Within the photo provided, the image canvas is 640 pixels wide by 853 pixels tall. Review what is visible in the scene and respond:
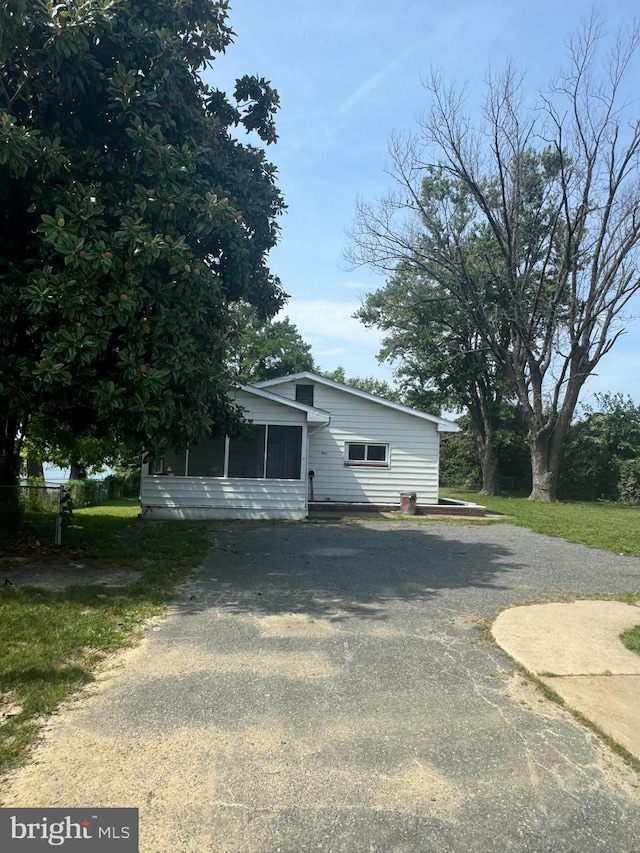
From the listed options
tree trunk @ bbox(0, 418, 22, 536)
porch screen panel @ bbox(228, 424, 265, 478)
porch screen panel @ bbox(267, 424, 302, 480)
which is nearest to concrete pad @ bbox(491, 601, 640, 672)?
tree trunk @ bbox(0, 418, 22, 536)

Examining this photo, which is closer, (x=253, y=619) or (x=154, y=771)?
(x=154, y=771)

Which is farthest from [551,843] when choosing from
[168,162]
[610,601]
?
[168,162]

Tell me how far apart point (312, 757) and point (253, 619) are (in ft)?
9.35

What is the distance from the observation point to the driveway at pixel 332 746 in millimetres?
2674

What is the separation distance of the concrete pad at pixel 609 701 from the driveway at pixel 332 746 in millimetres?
172

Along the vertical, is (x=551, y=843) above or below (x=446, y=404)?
below

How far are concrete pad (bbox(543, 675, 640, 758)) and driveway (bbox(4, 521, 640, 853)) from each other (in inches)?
6.8

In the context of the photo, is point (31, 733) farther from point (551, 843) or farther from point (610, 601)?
point (610, 601)

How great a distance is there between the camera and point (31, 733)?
342 cm

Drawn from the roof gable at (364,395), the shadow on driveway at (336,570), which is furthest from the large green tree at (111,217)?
the roof gable at (364,395)

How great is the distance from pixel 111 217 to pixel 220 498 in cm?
948

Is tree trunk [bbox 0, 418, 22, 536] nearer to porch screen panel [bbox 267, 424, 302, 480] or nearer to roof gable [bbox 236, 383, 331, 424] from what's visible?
roof gable [bbox 236, 383, 331, 424]

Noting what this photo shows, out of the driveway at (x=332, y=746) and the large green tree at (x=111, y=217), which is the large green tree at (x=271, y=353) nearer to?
the large green tree at (x=111, y=217)

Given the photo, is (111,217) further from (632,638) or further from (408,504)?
(408,504)
